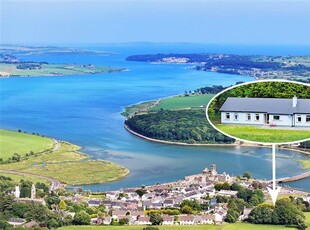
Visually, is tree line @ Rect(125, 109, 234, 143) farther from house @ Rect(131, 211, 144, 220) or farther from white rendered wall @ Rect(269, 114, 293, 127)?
white rendered wall @ Rect(269, 114, 293, 127)

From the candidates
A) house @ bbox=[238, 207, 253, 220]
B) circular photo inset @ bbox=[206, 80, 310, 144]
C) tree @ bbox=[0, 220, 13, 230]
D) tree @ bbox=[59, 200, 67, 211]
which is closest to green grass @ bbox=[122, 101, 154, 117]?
tree @ bbox=[59, 200, 67, 211]

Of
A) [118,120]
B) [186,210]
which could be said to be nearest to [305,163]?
[186,210]

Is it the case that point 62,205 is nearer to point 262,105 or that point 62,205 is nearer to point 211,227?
point 211,227

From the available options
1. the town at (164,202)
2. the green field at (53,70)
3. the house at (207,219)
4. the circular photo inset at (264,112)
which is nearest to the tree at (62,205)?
the town at (164,202)

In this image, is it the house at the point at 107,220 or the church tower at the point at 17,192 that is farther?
the church tower at the point at 17,192

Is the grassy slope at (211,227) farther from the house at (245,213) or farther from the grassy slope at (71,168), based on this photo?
the grassy slope at (71,168)

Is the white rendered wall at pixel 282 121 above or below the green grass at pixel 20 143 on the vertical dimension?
above

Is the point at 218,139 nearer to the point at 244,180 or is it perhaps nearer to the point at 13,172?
the point at 244,180

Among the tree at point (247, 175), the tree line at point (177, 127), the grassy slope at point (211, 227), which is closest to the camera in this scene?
the grassy slope at point (211, 227)
